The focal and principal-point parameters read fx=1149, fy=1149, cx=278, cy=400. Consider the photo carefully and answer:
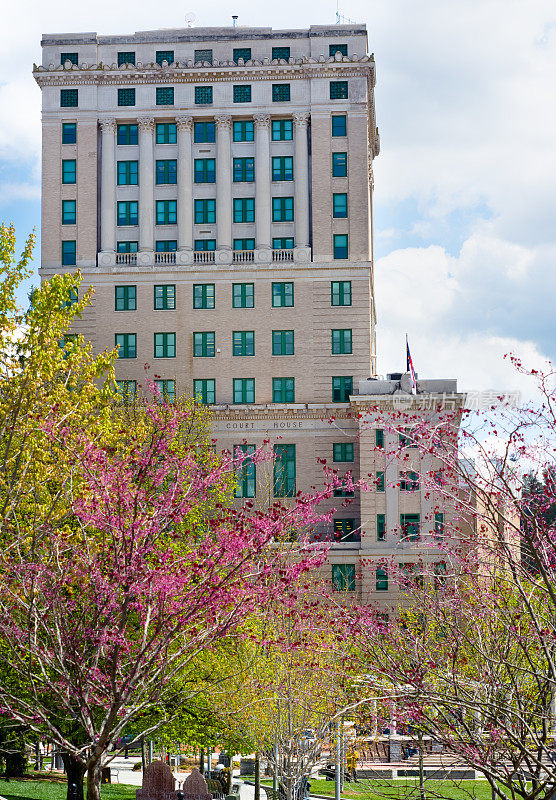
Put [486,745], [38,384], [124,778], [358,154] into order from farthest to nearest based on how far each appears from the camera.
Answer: [358,154], [124,778], [38,384], [486,745]

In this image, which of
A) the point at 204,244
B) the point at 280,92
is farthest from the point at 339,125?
the point at 204,244

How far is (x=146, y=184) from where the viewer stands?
84.3m

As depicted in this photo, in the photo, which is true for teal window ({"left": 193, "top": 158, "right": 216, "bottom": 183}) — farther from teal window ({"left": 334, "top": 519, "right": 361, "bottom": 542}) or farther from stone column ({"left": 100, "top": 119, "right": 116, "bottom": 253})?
teal window ({"left": 334, "top": 519, "right": 361, "bottom": 542})

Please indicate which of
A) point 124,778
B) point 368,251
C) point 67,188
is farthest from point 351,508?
point 67,188

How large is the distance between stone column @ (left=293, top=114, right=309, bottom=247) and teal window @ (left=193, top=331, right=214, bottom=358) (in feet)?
30.4

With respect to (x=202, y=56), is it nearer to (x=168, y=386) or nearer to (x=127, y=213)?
(x=127, y=213)

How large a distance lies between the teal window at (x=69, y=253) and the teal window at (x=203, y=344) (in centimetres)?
1082

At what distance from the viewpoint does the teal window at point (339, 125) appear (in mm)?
84062

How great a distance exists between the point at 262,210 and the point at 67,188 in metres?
14.5

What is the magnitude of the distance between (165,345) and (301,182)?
50.9ft

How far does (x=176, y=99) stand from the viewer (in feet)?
278

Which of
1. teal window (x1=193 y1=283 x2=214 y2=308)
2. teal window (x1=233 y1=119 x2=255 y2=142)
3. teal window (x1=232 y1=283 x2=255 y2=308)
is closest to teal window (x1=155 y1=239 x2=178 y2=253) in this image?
teal window (x1=193 y1=283 x2=214 y2=308)

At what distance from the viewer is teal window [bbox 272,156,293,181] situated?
84.2 meters

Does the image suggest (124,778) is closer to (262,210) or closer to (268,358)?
(268,358)
